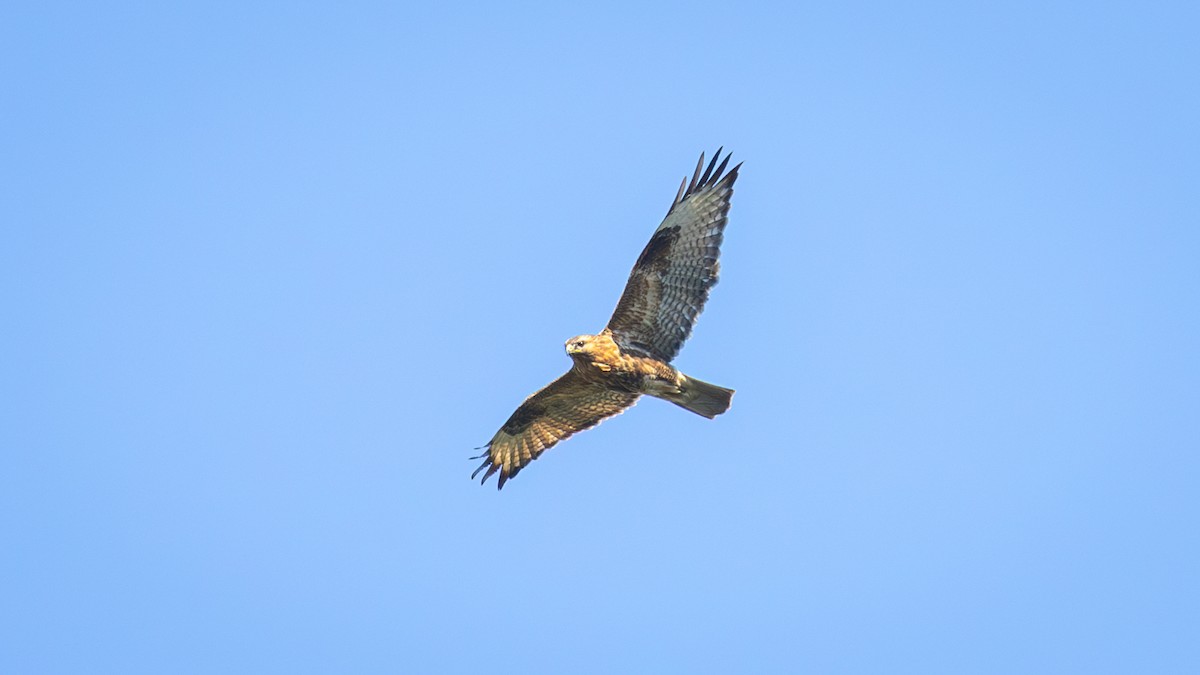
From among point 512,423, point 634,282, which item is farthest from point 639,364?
point 512,423

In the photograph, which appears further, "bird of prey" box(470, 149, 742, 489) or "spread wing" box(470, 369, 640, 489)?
"spread wing" box(470, 369, 640, 489)

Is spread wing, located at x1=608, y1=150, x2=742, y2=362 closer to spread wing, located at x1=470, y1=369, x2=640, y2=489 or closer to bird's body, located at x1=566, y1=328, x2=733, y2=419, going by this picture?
bird's body, located at x1=566, y1=328, x2=733, y2=419

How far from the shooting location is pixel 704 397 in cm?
1484

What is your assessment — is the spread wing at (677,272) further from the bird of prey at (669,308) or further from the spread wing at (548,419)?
the spread wing at (548,419)

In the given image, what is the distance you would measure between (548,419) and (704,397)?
1820mm

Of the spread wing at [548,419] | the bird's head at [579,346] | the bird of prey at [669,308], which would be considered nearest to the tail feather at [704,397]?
the bird of prey at [669,308]

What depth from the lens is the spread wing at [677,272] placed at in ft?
47.6

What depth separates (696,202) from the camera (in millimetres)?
14648

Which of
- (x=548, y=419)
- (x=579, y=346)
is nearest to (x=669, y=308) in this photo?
(x=579, y=346)

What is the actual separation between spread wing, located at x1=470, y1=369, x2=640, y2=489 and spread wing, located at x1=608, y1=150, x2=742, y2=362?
2.55 feet

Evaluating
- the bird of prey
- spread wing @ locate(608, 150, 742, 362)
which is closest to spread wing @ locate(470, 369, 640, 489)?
the bird of prey

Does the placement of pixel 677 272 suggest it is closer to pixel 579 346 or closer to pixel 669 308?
pixel 669 308

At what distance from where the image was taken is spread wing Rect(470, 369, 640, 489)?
15.3 metres

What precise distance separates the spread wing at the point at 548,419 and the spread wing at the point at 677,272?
777 millimetres
